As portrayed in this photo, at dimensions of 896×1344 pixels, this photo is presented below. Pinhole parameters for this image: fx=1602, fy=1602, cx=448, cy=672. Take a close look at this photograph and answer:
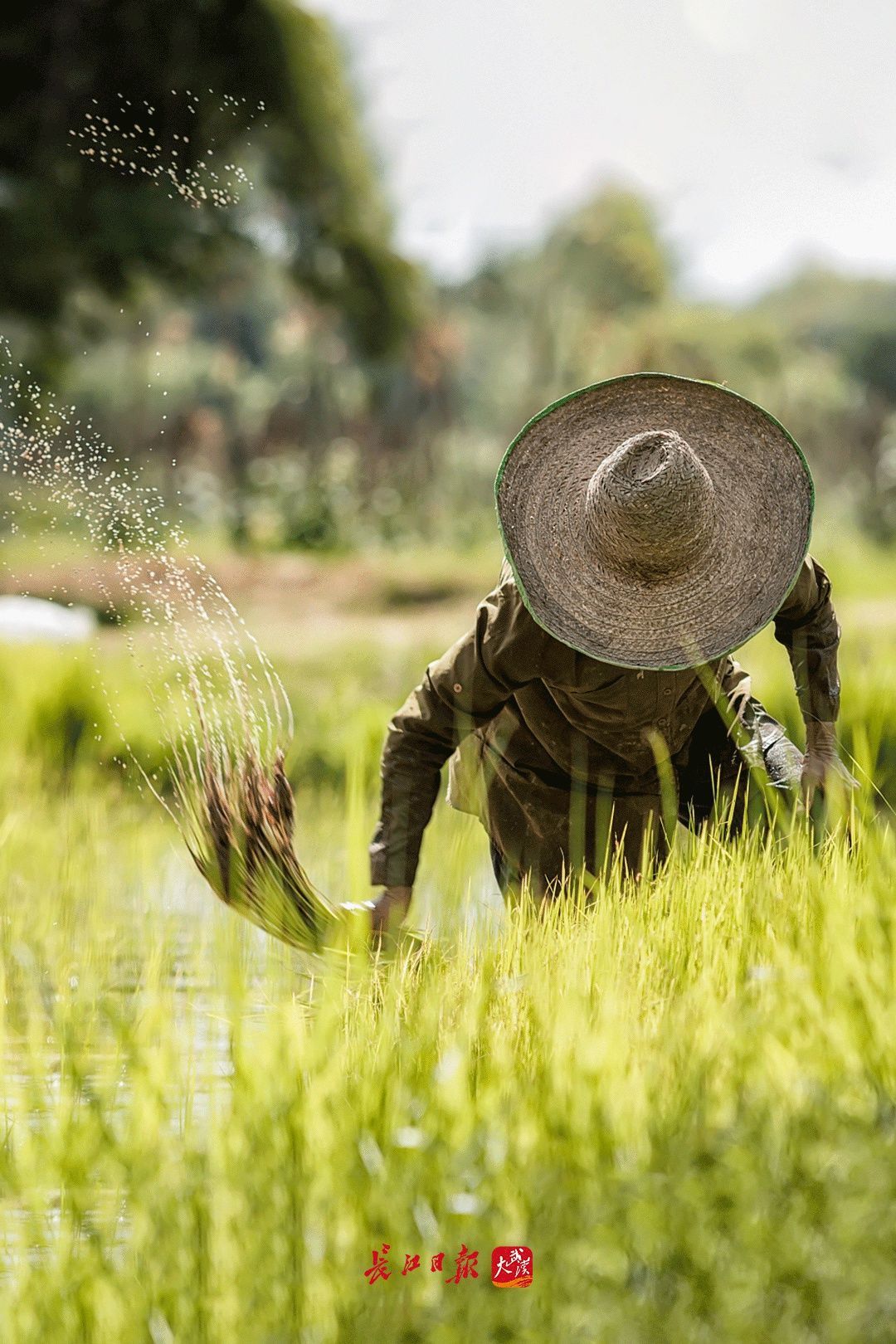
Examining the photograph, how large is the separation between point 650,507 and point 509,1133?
3.29 ft

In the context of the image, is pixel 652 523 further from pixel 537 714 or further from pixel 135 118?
pixel 135 118

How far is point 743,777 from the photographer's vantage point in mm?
2975

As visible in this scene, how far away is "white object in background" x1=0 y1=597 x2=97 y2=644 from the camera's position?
7.47m

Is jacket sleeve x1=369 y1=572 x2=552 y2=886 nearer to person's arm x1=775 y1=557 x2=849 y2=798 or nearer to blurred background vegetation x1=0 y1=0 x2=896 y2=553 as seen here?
person's arm x1=775 y1=557 x2=849 y2=798

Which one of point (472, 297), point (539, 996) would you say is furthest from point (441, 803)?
point (472, 297)

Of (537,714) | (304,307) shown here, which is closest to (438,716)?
(537,714)

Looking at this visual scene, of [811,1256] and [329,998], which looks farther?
[329,998]

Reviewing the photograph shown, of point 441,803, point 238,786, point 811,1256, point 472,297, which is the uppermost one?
point 472,297

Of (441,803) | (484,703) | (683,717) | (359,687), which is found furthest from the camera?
(359,687)

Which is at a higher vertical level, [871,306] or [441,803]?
[871,306]

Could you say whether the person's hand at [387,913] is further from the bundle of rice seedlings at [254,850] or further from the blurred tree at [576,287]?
the blurred tree at [576,287]

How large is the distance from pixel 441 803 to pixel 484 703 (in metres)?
2.32

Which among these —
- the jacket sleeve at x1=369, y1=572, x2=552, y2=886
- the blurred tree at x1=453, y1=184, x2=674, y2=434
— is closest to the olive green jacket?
the jacket sleeve at x1=369, y1=572, x2=552, y2=886

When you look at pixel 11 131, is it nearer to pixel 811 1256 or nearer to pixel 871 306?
pixel 811 1256
